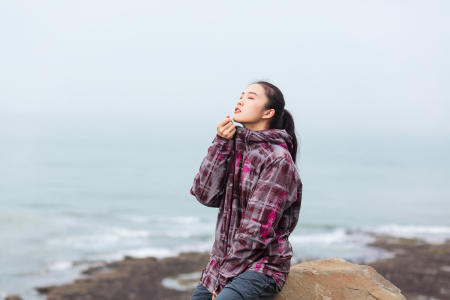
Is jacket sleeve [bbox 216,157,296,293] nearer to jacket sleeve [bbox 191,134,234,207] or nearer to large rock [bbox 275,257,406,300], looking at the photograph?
jacket sleeve [bbox 191,134,234,207]

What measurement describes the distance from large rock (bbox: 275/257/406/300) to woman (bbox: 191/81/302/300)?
75 centimetres

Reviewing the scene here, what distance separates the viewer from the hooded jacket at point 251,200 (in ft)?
8.51

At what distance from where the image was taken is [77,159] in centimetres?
6781

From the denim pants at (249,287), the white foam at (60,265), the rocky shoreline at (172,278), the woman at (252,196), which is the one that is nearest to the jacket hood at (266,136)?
the woman at (252,196)

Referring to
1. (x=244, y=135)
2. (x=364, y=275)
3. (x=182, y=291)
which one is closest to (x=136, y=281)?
(x=182, y=291)

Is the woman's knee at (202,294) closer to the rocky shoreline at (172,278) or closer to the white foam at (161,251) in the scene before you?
the rocky shoreline at (172,278)

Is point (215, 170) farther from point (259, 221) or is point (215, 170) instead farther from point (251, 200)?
point (259, 221)

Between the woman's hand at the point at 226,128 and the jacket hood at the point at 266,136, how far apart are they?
6 centimetres

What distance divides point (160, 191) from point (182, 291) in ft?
108

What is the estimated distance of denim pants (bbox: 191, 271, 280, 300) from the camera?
253 cm

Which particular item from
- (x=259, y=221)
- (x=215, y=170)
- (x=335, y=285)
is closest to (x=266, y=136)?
(x=215, y=170)

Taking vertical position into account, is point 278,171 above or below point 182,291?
above

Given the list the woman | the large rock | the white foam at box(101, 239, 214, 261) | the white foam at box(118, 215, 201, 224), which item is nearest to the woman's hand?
the woman

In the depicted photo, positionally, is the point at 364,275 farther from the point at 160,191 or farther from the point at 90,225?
the point at 160,191
